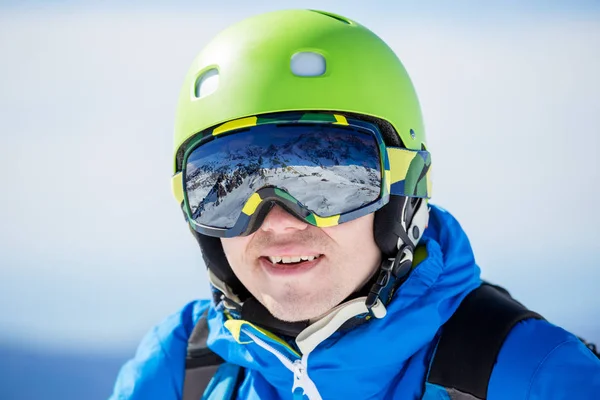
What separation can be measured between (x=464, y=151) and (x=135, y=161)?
3824mm

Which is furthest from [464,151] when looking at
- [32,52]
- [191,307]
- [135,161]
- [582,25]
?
[32,52]

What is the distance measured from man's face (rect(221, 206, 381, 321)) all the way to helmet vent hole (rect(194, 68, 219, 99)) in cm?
51

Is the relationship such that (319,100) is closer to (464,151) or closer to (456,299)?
(456,299)

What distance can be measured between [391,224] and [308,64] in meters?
0.66

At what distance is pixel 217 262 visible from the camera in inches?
97.2

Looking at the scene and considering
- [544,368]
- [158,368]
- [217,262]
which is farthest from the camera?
[217,262]

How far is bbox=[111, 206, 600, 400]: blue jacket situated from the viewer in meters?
1.76

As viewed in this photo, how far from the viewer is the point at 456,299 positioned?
2.07 metres

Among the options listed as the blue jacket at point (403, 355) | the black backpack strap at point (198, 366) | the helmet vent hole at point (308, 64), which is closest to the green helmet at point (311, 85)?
the helmet vent hole at point (308, 64)

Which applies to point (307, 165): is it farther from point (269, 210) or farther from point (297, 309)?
point (297, 309)

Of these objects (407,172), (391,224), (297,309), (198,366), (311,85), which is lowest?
(198,366)

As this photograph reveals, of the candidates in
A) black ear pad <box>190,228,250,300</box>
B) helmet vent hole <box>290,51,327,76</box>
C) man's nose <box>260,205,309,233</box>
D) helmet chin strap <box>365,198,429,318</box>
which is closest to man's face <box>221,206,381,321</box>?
man's nose <box>260,205,309,233</box>

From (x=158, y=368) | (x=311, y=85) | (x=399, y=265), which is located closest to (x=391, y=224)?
(x=399, y=265)

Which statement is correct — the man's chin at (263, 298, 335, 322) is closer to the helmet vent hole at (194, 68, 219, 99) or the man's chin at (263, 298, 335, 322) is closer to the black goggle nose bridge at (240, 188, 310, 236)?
the black goggle nose bridge at (240, 188, 310, 236)
